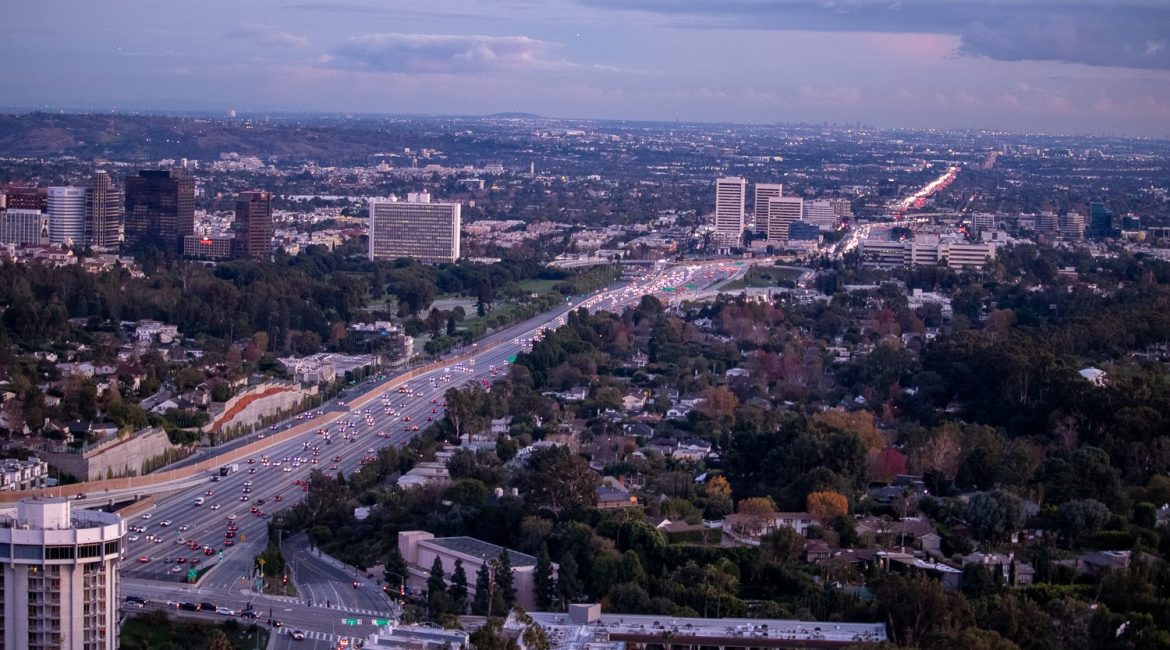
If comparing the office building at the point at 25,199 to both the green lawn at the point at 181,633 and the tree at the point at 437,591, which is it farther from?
the green lawn at the point at 181,633

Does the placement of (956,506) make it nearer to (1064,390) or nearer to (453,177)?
(1064,390)

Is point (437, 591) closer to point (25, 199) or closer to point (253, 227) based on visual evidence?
point (253, 227)

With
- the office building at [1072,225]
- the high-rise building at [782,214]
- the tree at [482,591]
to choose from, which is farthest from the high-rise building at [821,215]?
the tree at [482,591]

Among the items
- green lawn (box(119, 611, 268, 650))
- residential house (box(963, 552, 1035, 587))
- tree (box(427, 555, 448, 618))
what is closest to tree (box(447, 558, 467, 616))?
tree (box(427, 555, 448, 618))

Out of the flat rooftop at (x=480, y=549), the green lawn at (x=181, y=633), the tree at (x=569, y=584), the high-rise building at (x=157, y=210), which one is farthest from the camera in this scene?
the high-rise building at (x=157, y=210)

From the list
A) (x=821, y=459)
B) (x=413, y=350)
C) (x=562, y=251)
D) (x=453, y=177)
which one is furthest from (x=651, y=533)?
(x=453, y=177)

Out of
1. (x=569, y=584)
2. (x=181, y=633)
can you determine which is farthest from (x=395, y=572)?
(x=181, y=633)
